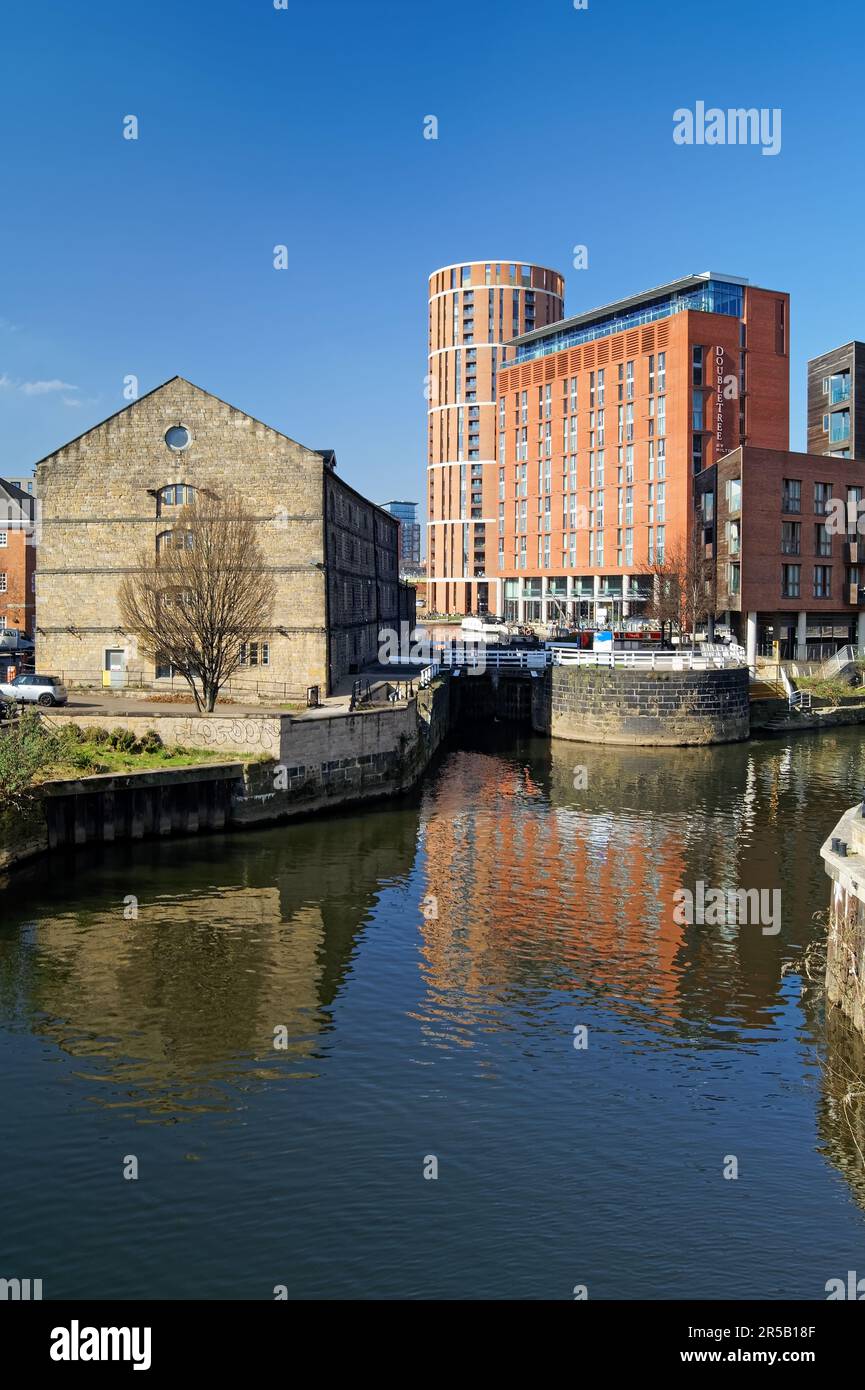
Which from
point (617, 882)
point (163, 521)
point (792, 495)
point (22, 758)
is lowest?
point (617, 882)

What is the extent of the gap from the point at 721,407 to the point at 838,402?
29.3 ft

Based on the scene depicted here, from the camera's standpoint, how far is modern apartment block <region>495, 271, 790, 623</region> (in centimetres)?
8656

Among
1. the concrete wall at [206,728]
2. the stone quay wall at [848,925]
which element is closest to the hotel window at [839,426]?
the concrete wall at [206,728]

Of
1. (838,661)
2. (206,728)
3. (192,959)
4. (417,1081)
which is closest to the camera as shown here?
(417,1081)

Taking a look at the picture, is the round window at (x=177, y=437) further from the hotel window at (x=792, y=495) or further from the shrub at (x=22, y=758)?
the hotel window at (x=792, y=495)

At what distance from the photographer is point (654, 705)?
2098 inches

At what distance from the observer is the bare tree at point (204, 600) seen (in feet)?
132

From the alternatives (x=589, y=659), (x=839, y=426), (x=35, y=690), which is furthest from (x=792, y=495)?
(x=35, y=690)

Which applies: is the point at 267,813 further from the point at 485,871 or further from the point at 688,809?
the point at 688,809

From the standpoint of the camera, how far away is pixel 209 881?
94.8 feet

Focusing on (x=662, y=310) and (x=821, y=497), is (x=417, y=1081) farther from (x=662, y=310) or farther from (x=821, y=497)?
(x=662, y=310)

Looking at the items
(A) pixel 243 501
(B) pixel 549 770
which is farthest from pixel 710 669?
(A) pixel 243 501

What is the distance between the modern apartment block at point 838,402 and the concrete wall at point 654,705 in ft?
119

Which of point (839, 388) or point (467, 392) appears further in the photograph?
point (467, 392)
